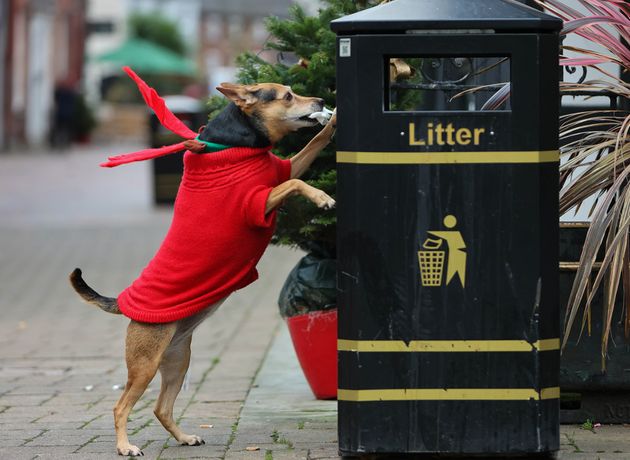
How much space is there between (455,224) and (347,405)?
723 millimetres

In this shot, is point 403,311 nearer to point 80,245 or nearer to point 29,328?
point 29,328

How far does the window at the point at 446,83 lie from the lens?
506 cm

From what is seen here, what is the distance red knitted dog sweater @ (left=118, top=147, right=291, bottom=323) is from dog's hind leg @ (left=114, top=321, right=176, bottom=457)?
54 mm

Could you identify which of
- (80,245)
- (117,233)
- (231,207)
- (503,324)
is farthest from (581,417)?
(117,233)

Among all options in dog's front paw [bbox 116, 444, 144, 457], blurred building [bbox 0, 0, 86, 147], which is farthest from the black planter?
blurred building [bbox 0, 0, 86, 147]

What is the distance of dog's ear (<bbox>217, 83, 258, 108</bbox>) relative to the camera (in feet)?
16.1

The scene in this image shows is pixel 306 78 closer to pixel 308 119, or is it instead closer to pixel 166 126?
pixel 308 119

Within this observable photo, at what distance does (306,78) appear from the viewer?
6074 mm

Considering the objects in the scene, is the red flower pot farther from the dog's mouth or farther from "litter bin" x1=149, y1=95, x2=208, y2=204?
"litter bin" x1=149, y1=95, x2=208, y2=204

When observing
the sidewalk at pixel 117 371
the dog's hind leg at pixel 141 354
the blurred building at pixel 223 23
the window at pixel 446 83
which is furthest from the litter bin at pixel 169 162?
the blurred building at pixel 223 23

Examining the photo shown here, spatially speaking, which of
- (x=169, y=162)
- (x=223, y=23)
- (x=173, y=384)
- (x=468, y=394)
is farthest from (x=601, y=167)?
(x=223, y=23)

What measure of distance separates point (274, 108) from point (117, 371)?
3.05 metres

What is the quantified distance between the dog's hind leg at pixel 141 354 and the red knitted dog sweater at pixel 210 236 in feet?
0.18

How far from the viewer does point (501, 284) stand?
172 inches
